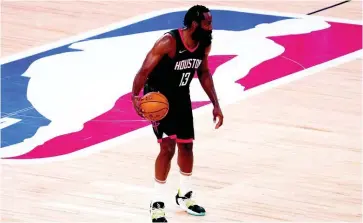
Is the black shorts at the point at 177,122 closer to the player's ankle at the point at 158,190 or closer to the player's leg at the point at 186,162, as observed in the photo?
the player's leg at the point at 186,162

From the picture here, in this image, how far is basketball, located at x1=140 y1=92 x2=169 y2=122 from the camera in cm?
881

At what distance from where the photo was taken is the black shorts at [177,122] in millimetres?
9055

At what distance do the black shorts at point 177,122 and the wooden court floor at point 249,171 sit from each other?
787 millimetres

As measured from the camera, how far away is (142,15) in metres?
16.4

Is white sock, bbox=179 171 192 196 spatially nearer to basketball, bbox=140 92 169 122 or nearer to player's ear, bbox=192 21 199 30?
basketball, bbox=140 92 169 122

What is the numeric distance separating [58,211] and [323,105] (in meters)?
4.22

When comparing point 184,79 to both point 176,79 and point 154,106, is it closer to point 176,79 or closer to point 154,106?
point 176,79

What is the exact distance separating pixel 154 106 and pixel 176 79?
0.35 meters

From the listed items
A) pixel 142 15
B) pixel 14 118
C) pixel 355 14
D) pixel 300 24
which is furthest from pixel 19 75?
pixel 355 14

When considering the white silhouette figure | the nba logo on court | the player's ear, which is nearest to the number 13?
the player's ear

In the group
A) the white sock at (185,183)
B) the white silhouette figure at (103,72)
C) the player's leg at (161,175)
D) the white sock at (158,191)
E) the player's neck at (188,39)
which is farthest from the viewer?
the white silhouette figure at (103,72)

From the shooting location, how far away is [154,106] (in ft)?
28.9

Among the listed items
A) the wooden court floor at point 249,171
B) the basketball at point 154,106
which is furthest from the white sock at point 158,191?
the basketball at point 154,106

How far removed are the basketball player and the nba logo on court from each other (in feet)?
6.63
